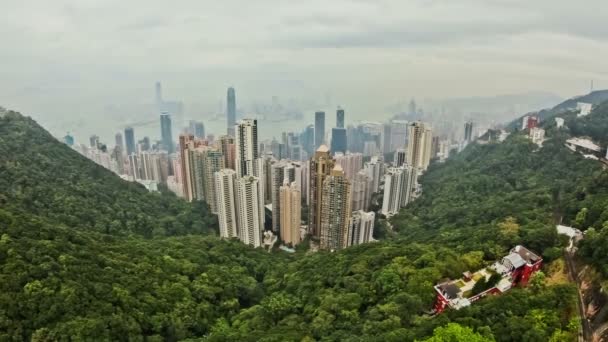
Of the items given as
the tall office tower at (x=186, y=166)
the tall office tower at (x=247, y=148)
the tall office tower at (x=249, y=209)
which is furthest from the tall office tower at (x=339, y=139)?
the tall office tower at (x=249, y=209)

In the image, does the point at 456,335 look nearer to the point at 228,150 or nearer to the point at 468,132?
the point at 228,150

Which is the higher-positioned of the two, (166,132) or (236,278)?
(166,132)

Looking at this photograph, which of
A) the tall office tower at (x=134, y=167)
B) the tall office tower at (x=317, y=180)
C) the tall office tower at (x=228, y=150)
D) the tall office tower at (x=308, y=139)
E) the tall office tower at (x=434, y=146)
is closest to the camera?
the tall office tower at (x=317, y=180)

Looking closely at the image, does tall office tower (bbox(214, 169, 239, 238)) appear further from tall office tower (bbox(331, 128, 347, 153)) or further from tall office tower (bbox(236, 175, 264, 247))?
tall office tower (bbox(331, 128, 347, 153))

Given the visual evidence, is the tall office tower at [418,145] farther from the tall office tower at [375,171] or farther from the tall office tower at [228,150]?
the tall office tower at [228,150]

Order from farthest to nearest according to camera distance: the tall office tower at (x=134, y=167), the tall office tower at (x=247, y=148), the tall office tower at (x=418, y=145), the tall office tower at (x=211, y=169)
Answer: the tall office tower at (x=134, y=167)
the tall office tower at (x=418, y=145)
the tall office tower at (x=211, y=169)
the tall office tower at (x=247, y=148)

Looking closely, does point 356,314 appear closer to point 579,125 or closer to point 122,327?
point 122,327

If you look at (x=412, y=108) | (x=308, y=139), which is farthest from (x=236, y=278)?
(x=412, y=108)
